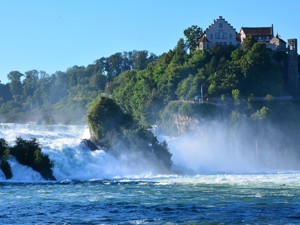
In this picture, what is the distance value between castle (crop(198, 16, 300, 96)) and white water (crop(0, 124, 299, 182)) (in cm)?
1831

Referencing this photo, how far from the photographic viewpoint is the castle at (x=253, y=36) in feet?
338

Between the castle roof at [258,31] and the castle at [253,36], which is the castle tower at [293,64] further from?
the castle roof at [258,31]

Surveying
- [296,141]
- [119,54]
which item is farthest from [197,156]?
[119,54]

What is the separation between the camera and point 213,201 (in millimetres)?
45844

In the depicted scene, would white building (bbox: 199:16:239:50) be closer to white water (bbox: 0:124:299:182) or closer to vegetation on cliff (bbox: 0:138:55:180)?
white water (bbox: 0:124:299:182)

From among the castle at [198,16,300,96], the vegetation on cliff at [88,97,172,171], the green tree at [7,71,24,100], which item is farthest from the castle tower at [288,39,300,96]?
the green tree at [7,71,24,100]

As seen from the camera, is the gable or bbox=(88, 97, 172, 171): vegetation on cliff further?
the gable

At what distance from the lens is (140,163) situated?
232 feet

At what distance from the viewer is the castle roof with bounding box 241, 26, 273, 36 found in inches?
4215

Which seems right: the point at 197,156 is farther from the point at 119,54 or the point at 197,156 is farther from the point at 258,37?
the point at 119,54

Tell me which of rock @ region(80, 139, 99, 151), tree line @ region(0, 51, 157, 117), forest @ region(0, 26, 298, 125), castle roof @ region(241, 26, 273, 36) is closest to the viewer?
rock @ region(80, 139, 99, 151)

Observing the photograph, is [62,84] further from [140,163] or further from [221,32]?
[140,163]

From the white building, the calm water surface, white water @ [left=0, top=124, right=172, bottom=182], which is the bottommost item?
the calm water surface

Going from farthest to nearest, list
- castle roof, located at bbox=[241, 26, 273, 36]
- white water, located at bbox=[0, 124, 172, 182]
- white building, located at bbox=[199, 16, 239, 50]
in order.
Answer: castle roof, located at bbox=[241, 26, 273, 36]
white building, located at bbox=[199, 16, 239, 50]
white water, located at bbox=[0, 124, 172, 182]
